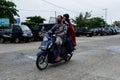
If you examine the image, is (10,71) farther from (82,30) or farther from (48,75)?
(82,30)

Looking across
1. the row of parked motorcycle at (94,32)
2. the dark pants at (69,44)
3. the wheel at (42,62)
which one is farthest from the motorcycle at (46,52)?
the row of parked motorcycle at (94,32)

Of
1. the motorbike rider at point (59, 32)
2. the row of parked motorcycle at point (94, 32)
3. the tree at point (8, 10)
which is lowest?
the row of parked motorcycle at point (94, 32)

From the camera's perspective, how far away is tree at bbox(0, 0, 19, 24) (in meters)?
41.9

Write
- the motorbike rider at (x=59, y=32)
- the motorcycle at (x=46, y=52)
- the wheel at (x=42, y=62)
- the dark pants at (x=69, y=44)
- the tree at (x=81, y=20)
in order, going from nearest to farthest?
1. the wheel at (x=42, y=62)
2. the motorcycle at (x=46, y=52)
3. the motorbike rider at (x=59, y=32)
4. the dark pants at (x=69, y=44)
5. the tree at (x=81, y=20)

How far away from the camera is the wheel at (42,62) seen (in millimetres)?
8956

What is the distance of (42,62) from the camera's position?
30.1ft

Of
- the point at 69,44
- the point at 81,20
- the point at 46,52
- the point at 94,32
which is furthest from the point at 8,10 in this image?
the point at 46,52

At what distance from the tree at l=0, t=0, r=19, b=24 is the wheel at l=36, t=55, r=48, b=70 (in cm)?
3331

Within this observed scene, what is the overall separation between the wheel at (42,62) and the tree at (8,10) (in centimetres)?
3331

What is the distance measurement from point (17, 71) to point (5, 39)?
16896mm

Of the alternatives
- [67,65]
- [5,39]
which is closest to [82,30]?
[5,39]

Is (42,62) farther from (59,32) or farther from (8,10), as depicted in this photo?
(8,10)

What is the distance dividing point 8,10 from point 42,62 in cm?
3432

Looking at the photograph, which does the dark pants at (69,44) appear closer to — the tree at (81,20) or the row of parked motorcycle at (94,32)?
the row of parked motorcycle at (94,32)
